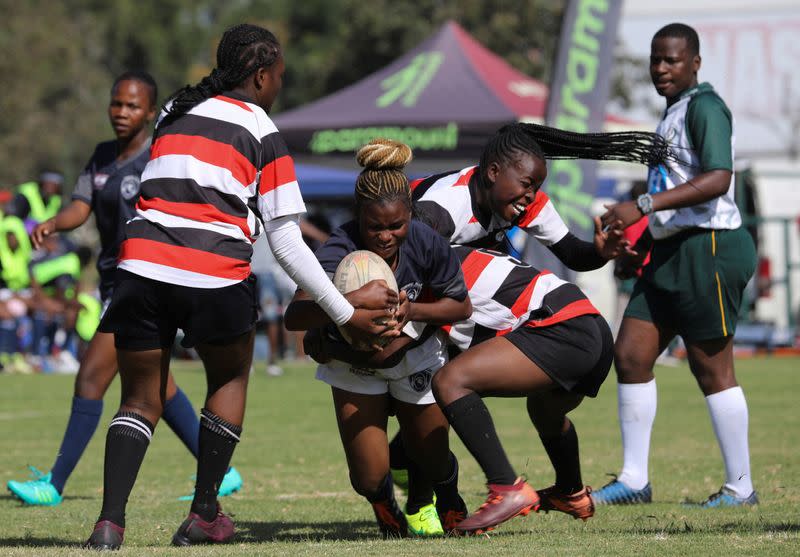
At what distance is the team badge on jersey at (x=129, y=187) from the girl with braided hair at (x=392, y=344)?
1.87m

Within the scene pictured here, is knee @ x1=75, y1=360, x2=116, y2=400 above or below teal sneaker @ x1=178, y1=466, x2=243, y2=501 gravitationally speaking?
above

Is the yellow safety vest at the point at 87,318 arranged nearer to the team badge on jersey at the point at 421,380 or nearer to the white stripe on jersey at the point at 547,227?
the white stripe on jersey at the point at 547,227

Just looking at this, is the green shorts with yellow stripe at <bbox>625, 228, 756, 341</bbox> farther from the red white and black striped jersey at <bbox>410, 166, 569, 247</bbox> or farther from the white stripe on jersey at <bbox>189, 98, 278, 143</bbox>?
the white stripe on jersey at <bbox>189, 98, 278, 143</bbox>

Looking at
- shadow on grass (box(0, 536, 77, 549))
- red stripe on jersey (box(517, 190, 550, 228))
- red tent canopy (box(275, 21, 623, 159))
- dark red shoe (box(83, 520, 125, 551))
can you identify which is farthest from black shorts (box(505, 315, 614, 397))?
red tent canopy (box(275, 21, 623, 159))

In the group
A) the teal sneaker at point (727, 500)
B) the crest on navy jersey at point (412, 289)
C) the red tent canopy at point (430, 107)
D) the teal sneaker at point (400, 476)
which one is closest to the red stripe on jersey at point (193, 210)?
the crest on navy jersey at point (412, 289)

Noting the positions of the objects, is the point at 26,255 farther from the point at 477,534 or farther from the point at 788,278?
the point at 477,534

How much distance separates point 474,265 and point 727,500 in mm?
1919

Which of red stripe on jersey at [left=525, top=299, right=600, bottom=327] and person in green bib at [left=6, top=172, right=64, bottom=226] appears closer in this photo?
red stripe on jersey at [left=525, top=299, right=600, bottom=327]

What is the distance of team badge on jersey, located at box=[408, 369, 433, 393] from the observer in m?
5.39

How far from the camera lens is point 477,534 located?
5.27 meters

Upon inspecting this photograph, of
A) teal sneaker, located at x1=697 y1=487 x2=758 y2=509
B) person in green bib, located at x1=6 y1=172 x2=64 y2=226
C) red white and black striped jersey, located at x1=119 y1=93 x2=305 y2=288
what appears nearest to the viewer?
red white and black striped jersey, located at x1=119 y1=93 x2=305 y2=288

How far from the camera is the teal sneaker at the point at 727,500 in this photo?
20.9 ft

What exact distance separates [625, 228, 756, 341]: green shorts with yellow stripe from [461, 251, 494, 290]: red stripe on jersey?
1.47 m

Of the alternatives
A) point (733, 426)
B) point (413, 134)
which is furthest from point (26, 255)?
point (733, 426)
